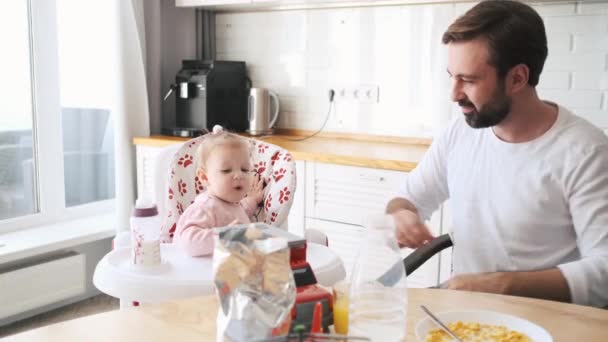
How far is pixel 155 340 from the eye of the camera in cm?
112

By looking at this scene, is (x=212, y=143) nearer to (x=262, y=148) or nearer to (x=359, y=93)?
(x=262, y=148)

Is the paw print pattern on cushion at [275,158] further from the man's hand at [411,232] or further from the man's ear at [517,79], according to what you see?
the man's ear at [517,79]

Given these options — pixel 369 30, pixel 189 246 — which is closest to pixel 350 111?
pixel 369 30

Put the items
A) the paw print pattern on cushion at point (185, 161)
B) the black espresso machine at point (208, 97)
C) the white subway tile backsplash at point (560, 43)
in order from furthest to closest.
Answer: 1. the black espresso machine at point (208, 97)
2. the white subway tile backsplash at point (560, 43)
3. the paw print pattern on cushion at point (185, 161)

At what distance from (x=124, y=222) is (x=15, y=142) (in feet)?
2.24

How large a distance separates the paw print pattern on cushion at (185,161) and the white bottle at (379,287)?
97 cm

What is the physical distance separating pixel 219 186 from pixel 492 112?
79 centimetres

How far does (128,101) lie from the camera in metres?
3.32

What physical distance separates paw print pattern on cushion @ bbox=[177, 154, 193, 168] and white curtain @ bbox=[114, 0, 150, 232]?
144 centimetres

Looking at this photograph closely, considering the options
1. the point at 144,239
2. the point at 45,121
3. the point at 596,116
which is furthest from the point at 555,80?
the point at 45,121

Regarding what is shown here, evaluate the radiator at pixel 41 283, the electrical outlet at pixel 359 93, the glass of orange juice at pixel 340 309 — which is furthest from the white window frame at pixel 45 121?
the glass of orange juice at pixel 340 309

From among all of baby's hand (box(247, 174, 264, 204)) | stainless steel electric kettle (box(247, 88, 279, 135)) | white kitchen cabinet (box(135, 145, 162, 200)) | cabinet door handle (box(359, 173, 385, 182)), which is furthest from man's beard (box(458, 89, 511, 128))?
white kitchen cabinet (box(135, 145, 162, 200))

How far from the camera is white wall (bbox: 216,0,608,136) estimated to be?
8.91 ft

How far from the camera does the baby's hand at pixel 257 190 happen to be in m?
2.06
